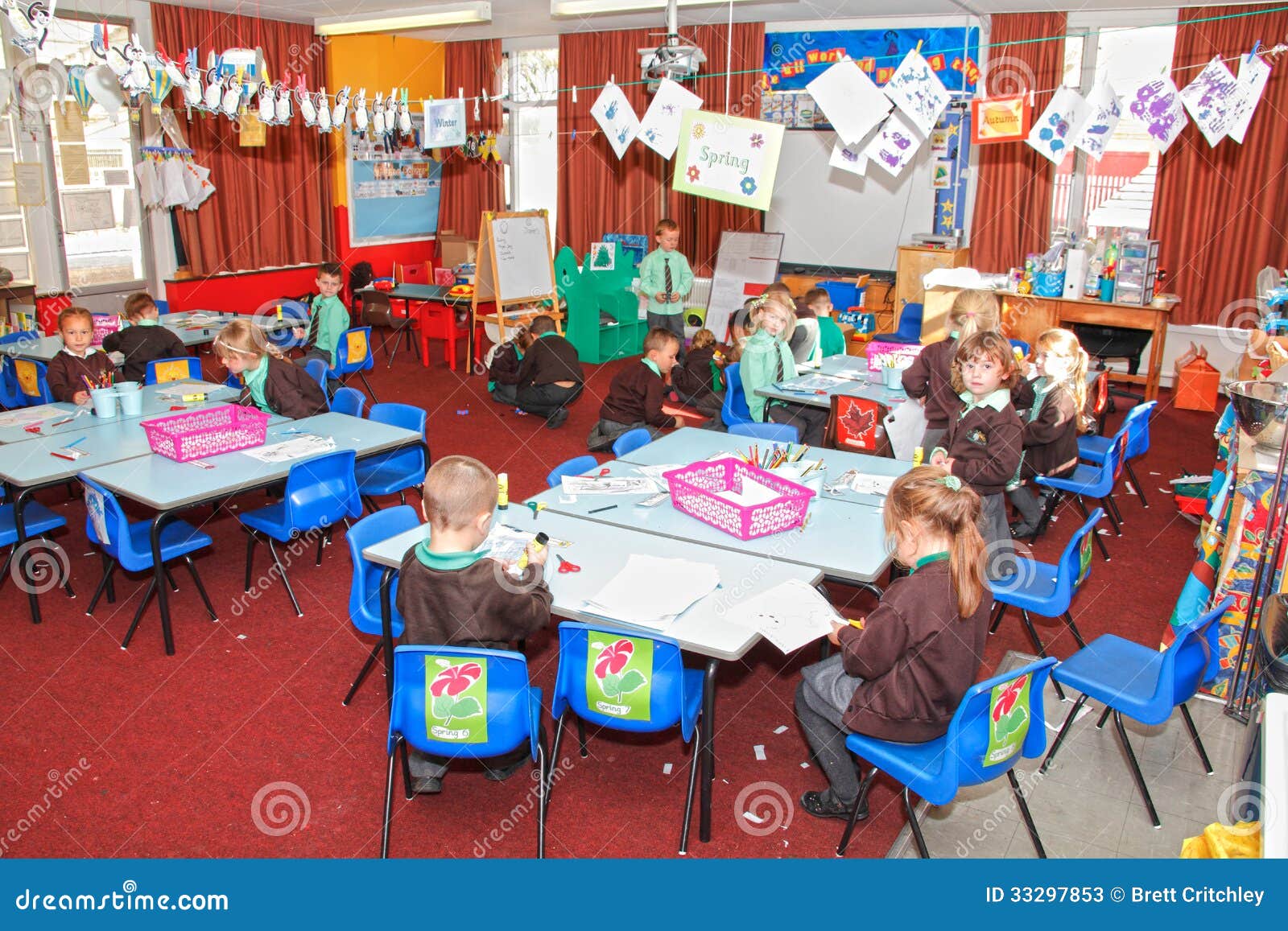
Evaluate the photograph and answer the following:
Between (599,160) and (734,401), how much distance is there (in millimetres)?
5603

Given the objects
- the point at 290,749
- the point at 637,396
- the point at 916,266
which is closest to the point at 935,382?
the point at 637,396

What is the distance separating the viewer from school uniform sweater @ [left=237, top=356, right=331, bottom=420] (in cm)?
483

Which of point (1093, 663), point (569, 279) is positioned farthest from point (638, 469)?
point (569, 279)

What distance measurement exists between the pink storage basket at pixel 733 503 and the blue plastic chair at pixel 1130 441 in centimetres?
219

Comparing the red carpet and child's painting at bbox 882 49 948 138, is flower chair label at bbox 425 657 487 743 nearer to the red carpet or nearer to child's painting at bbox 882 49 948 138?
the red carpet

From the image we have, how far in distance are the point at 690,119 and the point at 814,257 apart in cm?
402

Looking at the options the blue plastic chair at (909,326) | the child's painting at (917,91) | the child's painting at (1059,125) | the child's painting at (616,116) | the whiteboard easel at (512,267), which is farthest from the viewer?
the whiteboard easel at (512,267)

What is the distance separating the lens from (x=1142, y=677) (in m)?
2.95

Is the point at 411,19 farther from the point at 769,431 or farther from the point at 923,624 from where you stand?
the point at 923,624

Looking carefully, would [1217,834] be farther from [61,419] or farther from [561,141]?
[561,141]

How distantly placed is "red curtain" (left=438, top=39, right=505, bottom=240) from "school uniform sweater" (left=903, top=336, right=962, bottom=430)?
7.10 m

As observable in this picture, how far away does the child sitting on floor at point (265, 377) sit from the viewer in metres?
4.78

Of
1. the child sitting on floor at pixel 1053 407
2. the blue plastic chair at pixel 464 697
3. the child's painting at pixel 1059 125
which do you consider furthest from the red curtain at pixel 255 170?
the blue plastic chair at pixel 464 697

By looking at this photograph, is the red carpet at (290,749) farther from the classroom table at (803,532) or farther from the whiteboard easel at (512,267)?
the whiteboard easel at (512,267)
